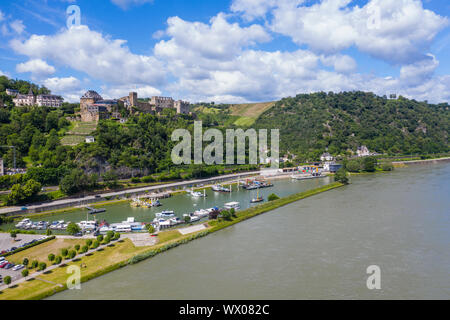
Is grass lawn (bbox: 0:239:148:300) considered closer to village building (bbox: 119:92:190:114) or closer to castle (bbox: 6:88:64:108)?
castle (bbox: 6:88:64:108)

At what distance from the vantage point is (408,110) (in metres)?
102

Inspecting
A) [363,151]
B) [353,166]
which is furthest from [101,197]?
[363,151]

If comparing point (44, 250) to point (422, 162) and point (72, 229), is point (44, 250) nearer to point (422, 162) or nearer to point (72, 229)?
point (72, 229)

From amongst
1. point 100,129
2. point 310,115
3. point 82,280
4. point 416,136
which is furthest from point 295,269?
point 416,136

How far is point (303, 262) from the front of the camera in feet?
53.1

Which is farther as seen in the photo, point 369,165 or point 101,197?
point 369,165

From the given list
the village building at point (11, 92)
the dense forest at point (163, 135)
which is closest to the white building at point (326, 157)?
the dense forest at point (163, 135)

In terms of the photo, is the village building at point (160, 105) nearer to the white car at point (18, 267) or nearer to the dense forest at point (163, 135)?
the dense forest at point (163, 135)

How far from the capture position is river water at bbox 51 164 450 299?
13.3 metres

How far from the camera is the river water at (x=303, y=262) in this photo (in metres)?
13.3

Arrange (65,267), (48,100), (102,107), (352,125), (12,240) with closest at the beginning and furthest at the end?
(65,267), (12,240), (102,107), (48,100), (352,125)

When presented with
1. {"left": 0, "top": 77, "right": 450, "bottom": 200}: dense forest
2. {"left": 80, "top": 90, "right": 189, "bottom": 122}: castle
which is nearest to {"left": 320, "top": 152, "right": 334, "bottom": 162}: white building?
{"left": 0, "top": 77, "right": 450, "bottom": 200}: dense forest

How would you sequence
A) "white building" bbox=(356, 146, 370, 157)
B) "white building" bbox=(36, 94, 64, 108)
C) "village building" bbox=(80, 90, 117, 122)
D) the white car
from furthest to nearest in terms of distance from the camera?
"white building" bbox=(356, 146, 370, 157)
"white building" bbox=(36, 94, 64, 108)
"village building" bbox=(80, 90, 117, 122)
the white car
